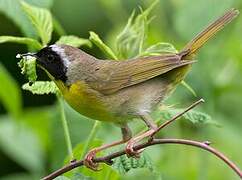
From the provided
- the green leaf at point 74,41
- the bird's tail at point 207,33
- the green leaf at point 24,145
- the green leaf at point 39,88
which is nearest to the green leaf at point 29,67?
the green leaf at point 39,88

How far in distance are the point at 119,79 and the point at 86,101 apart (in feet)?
0.98

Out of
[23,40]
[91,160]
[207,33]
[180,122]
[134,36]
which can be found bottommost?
[180,122]

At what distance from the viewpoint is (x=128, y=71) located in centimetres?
426

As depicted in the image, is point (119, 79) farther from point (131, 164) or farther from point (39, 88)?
point (131, 164)

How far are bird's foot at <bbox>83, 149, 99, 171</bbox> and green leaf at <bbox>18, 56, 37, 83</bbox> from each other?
1.38 ft

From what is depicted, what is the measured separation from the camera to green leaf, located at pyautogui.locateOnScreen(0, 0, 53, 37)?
4.05m

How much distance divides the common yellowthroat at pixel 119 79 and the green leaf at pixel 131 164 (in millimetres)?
357

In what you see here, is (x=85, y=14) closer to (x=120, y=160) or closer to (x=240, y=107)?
(x=240, y=107)

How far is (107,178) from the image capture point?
12.6ft

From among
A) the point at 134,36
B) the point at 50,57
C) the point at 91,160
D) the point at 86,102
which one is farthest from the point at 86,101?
the point at 91,160

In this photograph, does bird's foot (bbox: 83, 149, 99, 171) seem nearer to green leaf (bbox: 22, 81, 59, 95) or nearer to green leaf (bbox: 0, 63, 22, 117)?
green leaf (bbox: 22, 81, 59, 95)

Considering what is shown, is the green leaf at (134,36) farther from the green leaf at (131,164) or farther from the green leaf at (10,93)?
the green leaf at (10,93)

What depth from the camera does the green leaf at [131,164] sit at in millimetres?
3600

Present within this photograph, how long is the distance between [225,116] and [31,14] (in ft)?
9.47
